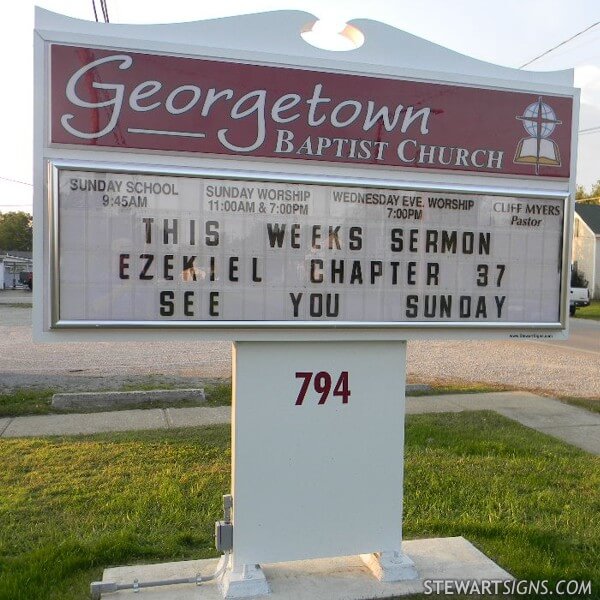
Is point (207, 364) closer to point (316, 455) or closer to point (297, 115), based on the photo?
point (316, 455)

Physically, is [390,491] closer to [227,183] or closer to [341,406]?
[341,406]

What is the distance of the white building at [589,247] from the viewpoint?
4177cm

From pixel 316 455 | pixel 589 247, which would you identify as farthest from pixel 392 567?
pixel 589 247

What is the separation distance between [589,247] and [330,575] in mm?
43070

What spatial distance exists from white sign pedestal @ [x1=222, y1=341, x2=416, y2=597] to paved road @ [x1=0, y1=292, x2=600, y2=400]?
6649 millimetres

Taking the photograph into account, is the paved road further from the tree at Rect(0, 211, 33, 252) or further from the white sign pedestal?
the tree at Rect(0, 211, 33, 252)

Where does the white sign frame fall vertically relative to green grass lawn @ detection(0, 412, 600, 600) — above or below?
above

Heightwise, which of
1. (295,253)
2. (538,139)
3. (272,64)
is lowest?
(295,253)

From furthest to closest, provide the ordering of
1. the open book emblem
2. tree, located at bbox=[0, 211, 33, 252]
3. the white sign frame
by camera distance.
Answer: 1. tree, located at bbox=[0, 211, 33, 252]
2. the open book emblem
3. the white sign frame

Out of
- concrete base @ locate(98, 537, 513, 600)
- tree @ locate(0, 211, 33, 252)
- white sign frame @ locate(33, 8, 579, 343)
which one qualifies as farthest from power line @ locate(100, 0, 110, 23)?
tree @ locate(0, 211, 33, 252)

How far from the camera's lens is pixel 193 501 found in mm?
4926

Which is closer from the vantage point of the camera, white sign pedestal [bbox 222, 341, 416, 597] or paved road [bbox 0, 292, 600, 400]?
white sign pedestal [bbox 222, 341, 416, 597]

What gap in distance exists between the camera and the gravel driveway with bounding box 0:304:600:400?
10.5m

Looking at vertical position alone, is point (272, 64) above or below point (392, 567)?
above
